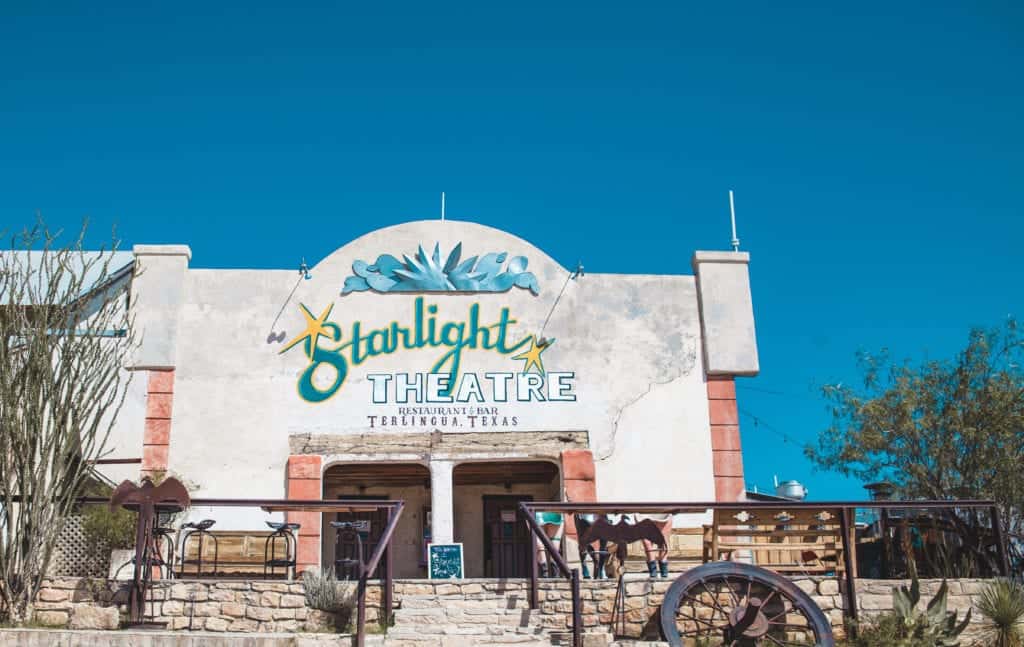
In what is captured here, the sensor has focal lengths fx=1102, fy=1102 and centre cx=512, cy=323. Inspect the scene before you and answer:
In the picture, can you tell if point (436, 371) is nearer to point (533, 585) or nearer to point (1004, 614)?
point (533, 585)

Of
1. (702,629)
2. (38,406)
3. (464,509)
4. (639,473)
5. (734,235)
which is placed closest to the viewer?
(702,629)

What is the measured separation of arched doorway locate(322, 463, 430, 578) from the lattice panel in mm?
5391

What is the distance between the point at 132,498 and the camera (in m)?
12.8

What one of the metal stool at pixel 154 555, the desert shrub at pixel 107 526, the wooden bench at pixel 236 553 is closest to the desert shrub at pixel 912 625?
the metal stool at pixel 154 555

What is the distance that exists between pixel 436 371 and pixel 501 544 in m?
4.00

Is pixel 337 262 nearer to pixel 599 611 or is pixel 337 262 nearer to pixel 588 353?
pixel 588 353

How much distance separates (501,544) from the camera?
19.8 metres

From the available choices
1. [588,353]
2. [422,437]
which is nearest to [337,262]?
[422,437]

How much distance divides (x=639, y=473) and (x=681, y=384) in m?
1.64

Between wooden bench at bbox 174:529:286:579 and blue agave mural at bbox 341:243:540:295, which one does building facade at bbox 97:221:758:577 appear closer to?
blue agave mural at bbox 341:243:540:295

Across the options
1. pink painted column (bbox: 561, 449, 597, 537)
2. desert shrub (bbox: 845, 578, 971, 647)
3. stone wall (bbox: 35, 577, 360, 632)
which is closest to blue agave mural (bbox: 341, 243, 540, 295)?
pink painted column (bbox: 561, 449, 597, 537)

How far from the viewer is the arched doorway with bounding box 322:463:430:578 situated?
1884 centimetres

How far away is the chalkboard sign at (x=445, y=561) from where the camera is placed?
14656 mm

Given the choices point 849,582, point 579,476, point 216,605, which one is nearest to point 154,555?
point 216,605
